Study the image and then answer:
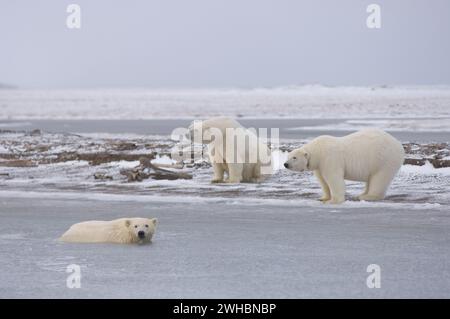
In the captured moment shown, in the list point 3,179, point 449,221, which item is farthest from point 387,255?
point 3,179

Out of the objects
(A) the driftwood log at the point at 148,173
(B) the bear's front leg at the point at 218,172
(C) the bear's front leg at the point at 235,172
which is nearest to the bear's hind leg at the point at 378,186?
(C) the bear's front leg at the point at 235,172

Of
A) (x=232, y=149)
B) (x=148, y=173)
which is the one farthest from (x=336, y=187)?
(x=148, y=173)

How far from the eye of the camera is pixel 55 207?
1075 cm

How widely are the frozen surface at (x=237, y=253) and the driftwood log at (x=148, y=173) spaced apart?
2.77 m

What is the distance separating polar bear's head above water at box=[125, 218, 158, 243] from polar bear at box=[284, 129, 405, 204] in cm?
281

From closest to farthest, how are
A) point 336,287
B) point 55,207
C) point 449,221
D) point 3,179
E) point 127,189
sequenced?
point 336,287
point 449,221
point 55,207
point 127,189
point 3,179

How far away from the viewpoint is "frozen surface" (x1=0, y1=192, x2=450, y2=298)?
247 inches

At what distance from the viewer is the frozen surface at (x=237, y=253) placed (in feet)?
20.6

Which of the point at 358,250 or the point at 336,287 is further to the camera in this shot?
the point at 358,250

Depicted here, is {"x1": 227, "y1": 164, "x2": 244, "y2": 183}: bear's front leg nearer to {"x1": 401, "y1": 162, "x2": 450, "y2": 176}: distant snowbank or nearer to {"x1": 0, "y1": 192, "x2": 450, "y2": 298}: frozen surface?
{"x1": 0, "y1": 192, "x2": 450, "y2": 298}: frozen surface

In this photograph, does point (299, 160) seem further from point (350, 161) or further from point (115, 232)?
point (115, 232)

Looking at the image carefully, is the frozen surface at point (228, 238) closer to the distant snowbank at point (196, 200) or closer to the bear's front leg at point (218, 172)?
the distant snowbank at point (196, 200)
